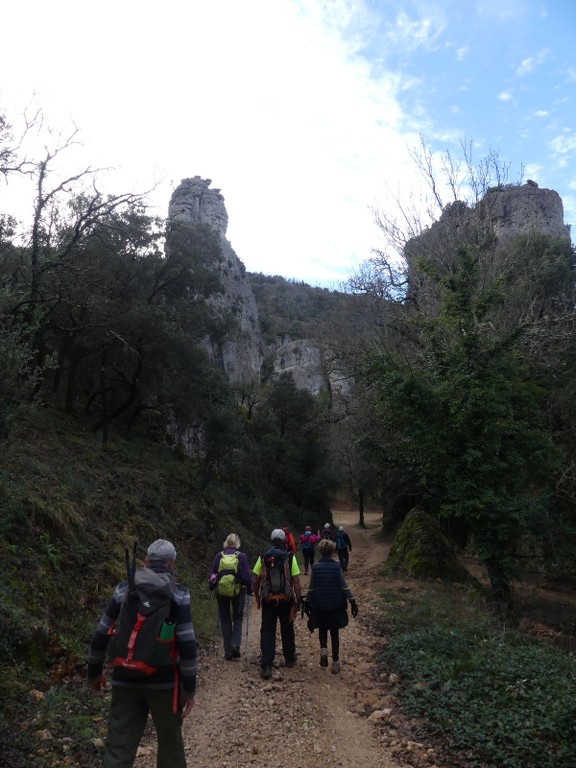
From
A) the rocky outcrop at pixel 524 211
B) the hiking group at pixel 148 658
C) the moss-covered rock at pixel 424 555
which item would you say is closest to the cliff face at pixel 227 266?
the rocky outcrop at pixel 524 211

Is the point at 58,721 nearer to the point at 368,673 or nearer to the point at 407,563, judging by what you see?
the point at 368,673

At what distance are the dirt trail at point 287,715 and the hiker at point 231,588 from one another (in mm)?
286

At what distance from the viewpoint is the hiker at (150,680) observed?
325 cm

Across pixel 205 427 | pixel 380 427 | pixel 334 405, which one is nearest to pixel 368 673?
pixel 380 427

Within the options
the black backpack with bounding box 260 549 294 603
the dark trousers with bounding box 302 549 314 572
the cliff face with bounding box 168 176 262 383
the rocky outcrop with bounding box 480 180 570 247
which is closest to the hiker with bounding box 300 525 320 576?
the dark trousers with bounding box 302 549 314 572

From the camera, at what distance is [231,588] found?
6762 millimetres

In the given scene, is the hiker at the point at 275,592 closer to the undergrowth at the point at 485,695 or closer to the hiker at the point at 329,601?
the hiker at the point at 329,601

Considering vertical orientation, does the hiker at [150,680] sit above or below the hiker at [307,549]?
above

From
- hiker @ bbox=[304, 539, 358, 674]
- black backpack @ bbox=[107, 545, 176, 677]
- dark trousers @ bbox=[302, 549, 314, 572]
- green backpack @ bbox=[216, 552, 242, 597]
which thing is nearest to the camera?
black backpack @ bbox=[107, 545, 176, 677]

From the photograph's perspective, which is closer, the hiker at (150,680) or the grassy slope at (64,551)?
the hiker at (150,680)

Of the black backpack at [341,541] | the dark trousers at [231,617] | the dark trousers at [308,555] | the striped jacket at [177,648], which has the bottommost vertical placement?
the dark trousers at [308,555]

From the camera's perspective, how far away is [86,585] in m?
7.65

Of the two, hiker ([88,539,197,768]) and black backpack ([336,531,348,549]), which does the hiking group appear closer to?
hiker ([88,539,197,768])

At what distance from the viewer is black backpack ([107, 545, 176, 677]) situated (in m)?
3.17
